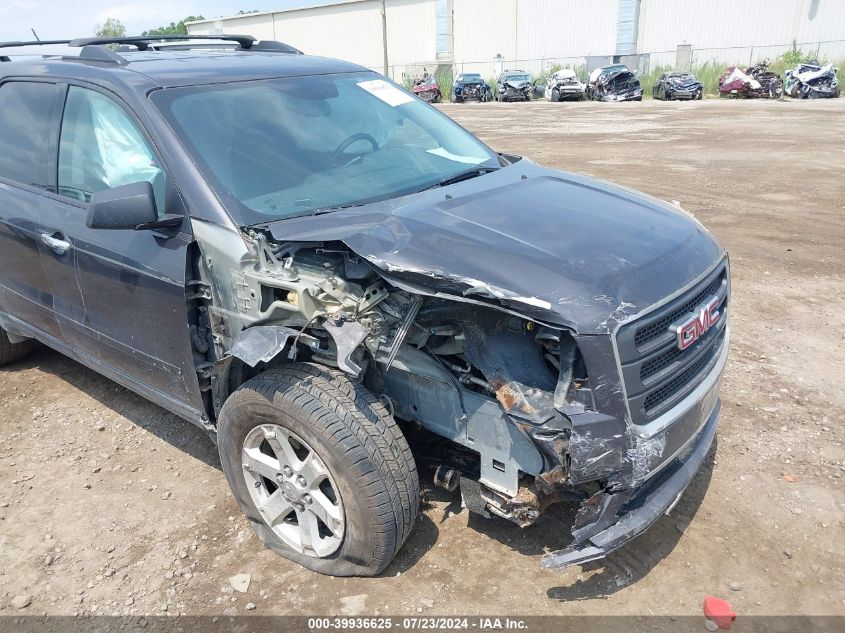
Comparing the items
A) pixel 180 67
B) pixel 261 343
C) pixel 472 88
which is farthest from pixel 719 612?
pixel 472 88

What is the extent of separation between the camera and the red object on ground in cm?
259

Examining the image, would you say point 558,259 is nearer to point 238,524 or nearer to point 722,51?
point 238,524

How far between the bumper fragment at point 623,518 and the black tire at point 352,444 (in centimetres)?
59

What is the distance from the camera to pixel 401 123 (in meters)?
3.80

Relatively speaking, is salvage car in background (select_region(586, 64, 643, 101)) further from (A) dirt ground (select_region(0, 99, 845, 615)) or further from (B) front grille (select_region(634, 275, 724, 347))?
(B) front grille (select_region(634, 275, 724, 347))

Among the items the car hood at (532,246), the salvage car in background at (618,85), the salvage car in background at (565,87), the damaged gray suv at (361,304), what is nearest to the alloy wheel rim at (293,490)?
the damaged gray suv at (361,304)

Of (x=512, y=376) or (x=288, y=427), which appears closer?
(x=512, y=376)

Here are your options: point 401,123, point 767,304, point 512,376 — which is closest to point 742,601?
point 512,376

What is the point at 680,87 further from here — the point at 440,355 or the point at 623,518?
the point at 623,518

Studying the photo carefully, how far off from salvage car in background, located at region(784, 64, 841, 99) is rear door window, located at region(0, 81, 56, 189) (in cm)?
3150

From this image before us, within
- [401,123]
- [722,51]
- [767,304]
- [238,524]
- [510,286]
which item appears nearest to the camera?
[510,286]

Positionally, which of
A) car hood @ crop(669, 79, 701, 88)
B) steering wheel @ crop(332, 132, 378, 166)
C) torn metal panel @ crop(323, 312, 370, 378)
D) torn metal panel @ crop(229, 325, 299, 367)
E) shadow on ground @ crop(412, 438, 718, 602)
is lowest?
car hood @ crop(669, 79, 701, 88)

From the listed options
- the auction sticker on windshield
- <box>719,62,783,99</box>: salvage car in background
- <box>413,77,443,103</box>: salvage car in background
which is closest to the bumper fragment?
the auction sticker on windshield

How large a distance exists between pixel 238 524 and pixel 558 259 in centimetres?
195
